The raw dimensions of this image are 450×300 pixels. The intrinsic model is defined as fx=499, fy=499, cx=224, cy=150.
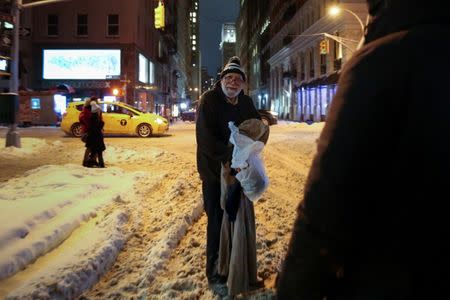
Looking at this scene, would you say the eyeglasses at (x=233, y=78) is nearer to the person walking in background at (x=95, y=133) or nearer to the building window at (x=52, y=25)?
the person walking in background at (x=95, y=133)

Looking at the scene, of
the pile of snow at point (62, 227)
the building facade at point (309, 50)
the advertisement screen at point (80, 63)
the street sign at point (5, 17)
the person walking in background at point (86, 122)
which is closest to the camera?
the pile of snow at point (62, 227)

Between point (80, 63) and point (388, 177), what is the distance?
46.9 meters

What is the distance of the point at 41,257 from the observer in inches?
196

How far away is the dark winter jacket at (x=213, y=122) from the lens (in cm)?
417

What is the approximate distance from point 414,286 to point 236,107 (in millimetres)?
3119

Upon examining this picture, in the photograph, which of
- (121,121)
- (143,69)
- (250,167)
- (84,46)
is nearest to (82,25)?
(84,46)

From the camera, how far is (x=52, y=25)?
45.1 meters

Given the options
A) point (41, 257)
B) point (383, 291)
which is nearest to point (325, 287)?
point (383, 291)

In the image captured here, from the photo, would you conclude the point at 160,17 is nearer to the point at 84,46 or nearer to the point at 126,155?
the point at 126,155

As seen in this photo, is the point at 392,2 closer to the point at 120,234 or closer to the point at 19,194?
the point at 120,234

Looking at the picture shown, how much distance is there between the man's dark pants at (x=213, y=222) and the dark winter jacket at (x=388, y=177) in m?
2.93

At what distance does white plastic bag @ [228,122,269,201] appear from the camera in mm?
3900

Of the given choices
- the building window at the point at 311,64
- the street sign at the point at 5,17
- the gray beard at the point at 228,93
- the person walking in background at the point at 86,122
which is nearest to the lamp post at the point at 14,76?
the street sign at the point at 5,17

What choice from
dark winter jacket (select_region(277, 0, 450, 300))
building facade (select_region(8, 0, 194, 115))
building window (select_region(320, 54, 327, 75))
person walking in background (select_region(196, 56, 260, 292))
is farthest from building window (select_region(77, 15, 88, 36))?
dark winter jacket (select_region(277, 0, 450, 300))
